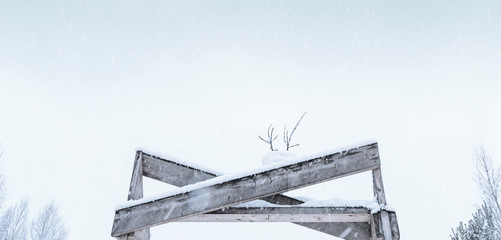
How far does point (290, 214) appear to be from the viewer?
115 inches

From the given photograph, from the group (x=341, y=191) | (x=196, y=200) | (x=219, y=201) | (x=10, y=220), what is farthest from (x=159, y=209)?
(x=341, y=191)

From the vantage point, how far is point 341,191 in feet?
456

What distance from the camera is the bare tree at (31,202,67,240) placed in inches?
839

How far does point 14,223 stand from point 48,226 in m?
1.84

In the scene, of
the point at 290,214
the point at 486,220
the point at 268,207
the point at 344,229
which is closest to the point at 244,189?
the point at 268,207

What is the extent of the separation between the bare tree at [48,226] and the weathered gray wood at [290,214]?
2286cm

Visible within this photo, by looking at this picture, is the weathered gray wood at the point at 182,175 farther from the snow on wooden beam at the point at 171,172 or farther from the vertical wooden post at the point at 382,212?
the vertical wooden post at the point at 382,212

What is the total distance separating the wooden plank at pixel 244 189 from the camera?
2.75 m

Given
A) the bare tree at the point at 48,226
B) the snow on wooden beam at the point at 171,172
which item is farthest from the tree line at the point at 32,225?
the snow on wooden beam at the point at 171,172

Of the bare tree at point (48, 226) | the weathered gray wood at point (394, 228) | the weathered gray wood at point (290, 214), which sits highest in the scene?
the bare tree at point (48, 226)

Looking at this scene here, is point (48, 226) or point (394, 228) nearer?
point (394, 228)

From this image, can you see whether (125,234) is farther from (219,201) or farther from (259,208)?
(259,208)

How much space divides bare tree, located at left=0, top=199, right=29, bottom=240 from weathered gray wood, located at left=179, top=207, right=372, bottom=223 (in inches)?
901

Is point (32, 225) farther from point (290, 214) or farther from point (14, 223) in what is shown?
point (290, 214)
